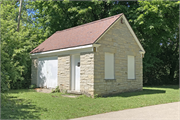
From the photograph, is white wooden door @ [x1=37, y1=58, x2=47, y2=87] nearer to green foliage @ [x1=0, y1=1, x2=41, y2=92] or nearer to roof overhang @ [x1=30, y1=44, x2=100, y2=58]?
roof overhang @ [x1=30, y1=44, x2=100, y2=58]

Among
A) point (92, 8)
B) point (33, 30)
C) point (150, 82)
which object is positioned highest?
point (92, 8)

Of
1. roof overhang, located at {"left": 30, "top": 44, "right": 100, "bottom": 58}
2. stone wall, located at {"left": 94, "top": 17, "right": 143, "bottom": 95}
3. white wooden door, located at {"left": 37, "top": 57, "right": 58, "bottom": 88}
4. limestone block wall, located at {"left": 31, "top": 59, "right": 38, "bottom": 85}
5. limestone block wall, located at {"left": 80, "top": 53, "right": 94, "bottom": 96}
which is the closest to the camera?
limestone block wall, located at {"left": 80, "top": 53, "right": 94, "bottom": 96}

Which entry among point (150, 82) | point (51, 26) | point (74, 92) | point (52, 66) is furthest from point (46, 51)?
point (150, 82)

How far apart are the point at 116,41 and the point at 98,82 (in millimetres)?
3231

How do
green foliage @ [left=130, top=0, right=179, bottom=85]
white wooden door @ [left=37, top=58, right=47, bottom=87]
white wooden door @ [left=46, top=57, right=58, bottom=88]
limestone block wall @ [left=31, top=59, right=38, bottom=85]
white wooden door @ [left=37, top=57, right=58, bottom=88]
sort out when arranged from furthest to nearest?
green foliage @ [left=130, top=0, right=179, bottom=85] < limestone block wall @ [left=31, top=59, right=38, bottom=85] < white wooden door @ [left=37, top=58, right=47, bottom=87] < white wooden door @ [left=37, top=57, right=58, bottom=88] < white wooden door @ [left=46, top=57, right=58, bottom=88]

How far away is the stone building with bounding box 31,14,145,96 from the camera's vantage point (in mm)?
11562

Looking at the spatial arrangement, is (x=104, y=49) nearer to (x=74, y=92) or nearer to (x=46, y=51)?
(x=74, y=92)

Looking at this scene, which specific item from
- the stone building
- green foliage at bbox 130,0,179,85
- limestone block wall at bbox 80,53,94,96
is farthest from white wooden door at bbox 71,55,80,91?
green foliage at bbox 130,0,179,85

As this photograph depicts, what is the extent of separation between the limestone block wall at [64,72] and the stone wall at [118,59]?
246 centimetres

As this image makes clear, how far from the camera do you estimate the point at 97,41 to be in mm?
11516

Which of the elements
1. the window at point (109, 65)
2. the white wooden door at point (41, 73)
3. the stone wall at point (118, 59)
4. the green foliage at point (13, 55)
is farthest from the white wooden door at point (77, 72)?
the white wooden door at point (41, 73)

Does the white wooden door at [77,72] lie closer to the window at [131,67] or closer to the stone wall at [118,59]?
the stone wall at [118,59]

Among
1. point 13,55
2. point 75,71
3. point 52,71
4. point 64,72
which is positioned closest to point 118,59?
point 75,71

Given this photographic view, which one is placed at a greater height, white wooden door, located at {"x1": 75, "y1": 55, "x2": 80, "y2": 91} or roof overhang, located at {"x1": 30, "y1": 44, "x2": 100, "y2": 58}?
roof overhang, located at {"x1": 30, "y1": 44, "x2": 100, "y2": 58}
